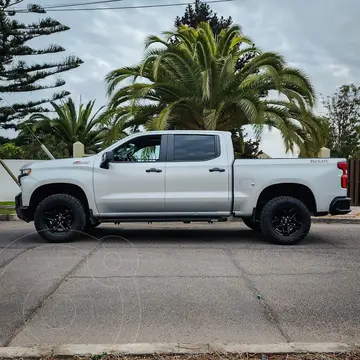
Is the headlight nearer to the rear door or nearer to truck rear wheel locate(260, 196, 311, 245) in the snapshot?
the rear door

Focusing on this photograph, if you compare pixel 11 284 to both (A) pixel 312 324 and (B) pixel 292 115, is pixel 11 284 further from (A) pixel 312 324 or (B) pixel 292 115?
(B) pixel 292 115

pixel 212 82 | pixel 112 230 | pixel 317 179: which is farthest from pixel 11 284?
pixel 212 82

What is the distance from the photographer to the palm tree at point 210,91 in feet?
48.4

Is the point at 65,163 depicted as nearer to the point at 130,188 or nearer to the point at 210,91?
the point at 130,188

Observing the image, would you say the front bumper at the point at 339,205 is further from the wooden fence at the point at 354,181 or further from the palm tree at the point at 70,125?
the palm tree at the point at 70,125

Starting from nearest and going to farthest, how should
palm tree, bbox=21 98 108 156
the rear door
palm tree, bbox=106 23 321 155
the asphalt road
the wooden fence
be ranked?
the asphalt road → the rear door → palm tree, bbox=106 23 321 155 → the wooden fence → palm tree, bbox=21 98 108 156

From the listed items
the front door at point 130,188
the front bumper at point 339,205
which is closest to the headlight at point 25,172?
the front door at point 130,188

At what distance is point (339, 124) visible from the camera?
2833cm

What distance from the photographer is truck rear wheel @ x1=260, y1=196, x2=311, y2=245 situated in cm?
799

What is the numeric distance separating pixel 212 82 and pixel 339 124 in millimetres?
16099

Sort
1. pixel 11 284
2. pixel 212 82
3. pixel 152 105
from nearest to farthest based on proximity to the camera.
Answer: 1. pixel 11 284
2. pixel 212 82
3. pixel 152 105

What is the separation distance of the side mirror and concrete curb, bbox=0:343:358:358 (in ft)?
15.7

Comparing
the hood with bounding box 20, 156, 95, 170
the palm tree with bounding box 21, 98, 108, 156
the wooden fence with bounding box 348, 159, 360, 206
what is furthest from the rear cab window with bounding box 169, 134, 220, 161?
the palm tree with bounding box 21, 98, 108, 156

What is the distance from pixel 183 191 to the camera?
26.5 ft
